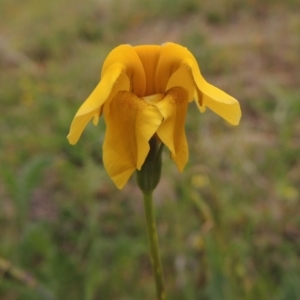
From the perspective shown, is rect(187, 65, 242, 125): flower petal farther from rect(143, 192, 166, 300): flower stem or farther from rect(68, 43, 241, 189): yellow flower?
rect(143, 192, 166, 300): flower stem

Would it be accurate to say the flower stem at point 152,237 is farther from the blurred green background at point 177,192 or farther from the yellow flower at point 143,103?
the blurred green background at point 177,192

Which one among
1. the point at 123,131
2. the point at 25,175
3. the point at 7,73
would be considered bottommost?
the point at 7,73

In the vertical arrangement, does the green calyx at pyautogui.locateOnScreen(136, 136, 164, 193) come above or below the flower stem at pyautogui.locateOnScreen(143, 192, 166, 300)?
above

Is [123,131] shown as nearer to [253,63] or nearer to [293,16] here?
[253,63]

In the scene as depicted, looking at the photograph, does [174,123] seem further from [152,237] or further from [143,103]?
[152,237]

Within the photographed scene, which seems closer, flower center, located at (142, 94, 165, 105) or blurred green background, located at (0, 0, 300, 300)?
flower center, located at (142, 94, 165, 105)

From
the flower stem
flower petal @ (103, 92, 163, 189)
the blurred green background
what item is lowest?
the blurred green background

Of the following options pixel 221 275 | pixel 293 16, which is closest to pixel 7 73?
pixel 293 16

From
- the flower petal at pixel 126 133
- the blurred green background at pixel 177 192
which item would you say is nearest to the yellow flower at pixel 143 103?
the flower petal at pixel 126 133

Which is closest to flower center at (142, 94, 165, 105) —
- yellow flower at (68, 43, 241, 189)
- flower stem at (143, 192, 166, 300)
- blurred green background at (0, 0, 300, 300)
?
yellow flower at (68, 43, 241, 189)
